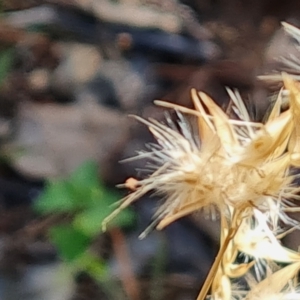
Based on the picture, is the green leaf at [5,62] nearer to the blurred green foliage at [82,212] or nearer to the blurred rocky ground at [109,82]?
the blurred rocky ground at [109,82]

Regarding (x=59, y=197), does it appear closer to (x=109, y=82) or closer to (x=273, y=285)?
(x=109, y=82)

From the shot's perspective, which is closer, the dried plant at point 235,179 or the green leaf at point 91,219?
the dried plant at point 235,179

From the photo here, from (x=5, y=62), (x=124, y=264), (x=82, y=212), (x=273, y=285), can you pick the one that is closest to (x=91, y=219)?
(x=82, y=212)

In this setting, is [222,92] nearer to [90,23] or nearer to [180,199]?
[90,23]

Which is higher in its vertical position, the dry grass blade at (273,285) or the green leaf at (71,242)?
the dry grass blade at (273,285)

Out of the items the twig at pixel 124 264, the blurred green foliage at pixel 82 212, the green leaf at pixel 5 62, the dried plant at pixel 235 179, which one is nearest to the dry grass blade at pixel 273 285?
the dried plant at pixel 235 179

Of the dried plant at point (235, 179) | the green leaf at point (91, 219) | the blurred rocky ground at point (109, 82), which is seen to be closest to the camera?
the dried plant at point (235, 179)

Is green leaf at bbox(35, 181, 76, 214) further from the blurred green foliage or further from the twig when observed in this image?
the twig
